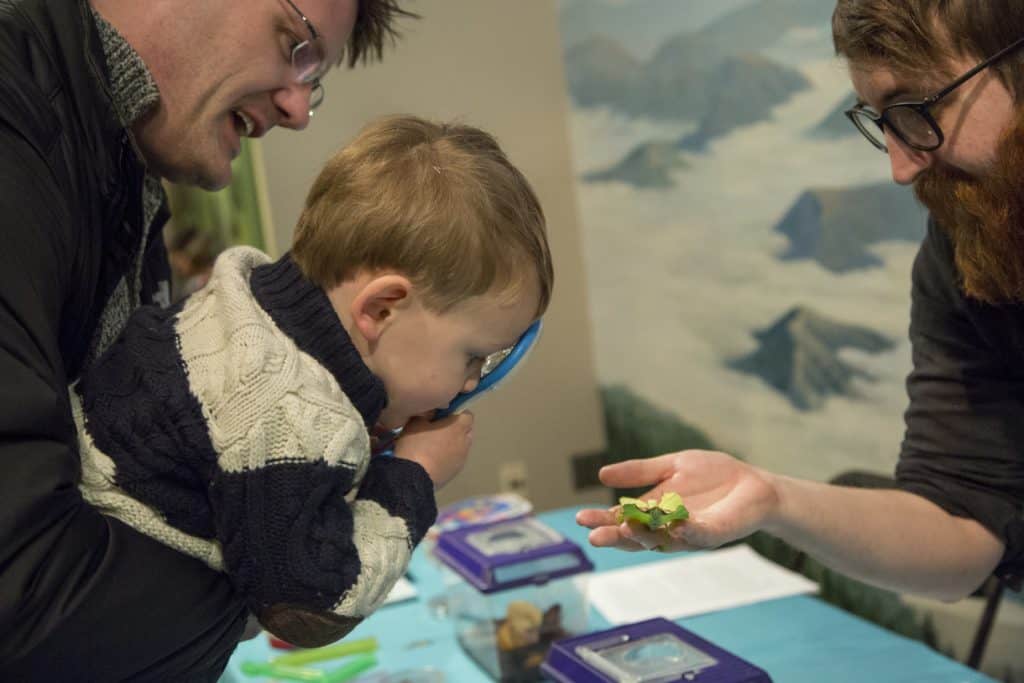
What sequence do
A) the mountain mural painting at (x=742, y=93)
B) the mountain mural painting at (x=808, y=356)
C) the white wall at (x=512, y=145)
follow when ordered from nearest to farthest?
the mountain mural painting at (x=808, y=356)
the mountain mural painting at (x=742, y=93)
the white wall at (x=512, y=145)

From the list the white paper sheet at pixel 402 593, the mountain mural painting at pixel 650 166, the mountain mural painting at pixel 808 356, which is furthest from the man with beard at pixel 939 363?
the mountain mural painting at pixel 650 166

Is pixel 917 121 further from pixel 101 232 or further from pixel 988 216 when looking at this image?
pixel 101 232

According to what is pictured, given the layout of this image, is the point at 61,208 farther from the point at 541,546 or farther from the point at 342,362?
the point at 541,546

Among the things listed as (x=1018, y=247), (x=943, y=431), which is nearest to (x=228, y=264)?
(x=1018, y=247)

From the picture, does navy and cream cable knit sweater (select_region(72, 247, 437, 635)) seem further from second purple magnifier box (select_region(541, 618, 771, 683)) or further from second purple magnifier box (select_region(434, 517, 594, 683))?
second purple magnifier box (select_region(434, 517, 594, 683))

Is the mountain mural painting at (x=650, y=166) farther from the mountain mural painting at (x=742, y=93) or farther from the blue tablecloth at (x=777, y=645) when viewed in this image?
the blue tablecloth at (x=777, y=645)

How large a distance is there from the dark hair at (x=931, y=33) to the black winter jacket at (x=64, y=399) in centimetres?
88

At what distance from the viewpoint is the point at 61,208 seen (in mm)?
1040

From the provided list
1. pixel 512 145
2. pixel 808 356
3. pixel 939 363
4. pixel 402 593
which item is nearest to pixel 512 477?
pixel 512 145

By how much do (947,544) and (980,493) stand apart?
9 cm

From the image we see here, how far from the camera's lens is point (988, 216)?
1.24 meters

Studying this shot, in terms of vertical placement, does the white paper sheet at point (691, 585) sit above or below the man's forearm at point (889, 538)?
below

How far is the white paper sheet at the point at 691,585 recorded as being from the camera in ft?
6.24

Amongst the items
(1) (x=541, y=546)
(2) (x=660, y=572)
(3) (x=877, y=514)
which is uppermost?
(3) (x=877, y=514)
